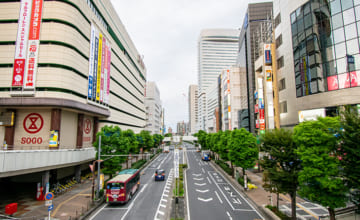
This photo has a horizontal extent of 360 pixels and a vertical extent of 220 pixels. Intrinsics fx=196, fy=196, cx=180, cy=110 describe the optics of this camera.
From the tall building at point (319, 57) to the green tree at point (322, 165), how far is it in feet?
54.5

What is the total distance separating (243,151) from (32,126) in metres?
31.7

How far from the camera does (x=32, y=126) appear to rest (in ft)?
96.9

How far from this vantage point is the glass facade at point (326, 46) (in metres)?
27.6

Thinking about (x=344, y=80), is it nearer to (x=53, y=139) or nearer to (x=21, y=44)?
(x=53, y=139)

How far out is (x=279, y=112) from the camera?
41469 mm

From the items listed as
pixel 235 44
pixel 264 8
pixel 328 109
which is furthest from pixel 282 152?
pixel 235 44

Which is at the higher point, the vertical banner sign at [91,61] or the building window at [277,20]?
the building window at [277,20]

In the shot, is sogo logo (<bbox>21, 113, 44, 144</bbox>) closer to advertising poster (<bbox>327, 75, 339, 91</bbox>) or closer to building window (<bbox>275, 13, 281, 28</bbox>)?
advertising poster (<bbox>327, 75, 339, 91</bbox>)

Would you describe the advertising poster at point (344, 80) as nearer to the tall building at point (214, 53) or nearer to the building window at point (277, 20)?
the building window at point (277, 20)

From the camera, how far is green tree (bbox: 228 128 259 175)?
2855cm

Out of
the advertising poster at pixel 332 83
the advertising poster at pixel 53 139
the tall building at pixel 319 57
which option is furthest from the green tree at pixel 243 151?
the advertising poster at pixel 53 139

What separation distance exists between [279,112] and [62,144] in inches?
1629

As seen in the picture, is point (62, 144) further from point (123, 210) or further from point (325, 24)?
point (325, 24)

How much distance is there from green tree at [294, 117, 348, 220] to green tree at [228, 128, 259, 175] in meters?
14.6
